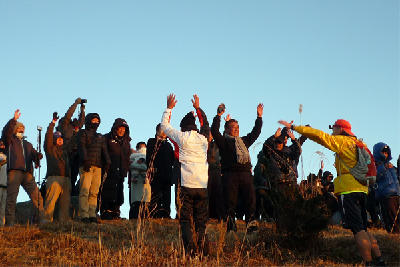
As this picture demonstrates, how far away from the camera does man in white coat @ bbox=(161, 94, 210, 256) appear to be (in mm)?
6980

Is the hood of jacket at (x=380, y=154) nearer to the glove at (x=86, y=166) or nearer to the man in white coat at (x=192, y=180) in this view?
the man in white coat at (x=192, y=180)

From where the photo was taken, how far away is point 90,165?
10242 mm

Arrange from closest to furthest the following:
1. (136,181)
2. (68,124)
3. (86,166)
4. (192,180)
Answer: (192,180) < (86,166) < (136,181) < (68,124)

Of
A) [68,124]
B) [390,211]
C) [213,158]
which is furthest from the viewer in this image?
[68,124]

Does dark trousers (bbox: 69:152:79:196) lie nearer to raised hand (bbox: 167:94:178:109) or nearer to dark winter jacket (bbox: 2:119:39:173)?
dark winter jacket (bbox: 2:119:39:173)

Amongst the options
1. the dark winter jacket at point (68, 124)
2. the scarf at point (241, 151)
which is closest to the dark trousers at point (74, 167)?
the dark winter jacket at point (68, 124)

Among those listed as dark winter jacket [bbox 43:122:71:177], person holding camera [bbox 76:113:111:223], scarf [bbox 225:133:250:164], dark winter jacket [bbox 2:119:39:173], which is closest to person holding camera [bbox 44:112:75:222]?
dark winter jacket [bbox 43:122:71:177]

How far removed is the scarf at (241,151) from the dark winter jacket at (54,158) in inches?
148

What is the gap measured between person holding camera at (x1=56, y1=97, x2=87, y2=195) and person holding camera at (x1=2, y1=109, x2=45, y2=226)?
3.66 ft

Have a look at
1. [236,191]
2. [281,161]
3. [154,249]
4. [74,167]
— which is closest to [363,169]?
[236,191]

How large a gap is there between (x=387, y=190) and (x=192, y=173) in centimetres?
483

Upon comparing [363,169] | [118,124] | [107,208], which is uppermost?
[118,124]

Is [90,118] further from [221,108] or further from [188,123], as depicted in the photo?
[188,123]

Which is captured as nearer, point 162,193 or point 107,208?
point 107,208
